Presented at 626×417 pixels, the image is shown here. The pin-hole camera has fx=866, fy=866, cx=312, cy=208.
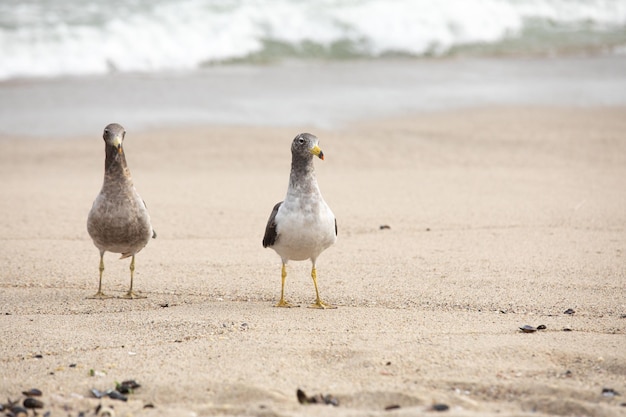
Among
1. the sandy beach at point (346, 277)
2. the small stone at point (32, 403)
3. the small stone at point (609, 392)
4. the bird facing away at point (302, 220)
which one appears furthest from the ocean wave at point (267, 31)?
the small stone at point (609, 392)

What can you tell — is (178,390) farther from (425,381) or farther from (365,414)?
(425,381)

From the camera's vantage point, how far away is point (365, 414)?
4.66 meters

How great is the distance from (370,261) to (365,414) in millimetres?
3250

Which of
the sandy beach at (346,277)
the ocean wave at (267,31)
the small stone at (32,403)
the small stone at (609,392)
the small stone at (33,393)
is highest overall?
the ocean wave at (267,31)

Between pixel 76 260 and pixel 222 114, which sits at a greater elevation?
pixel 222 114

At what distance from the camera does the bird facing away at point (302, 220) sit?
6.55 metres

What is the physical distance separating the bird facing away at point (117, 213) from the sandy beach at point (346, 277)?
1.53 ft

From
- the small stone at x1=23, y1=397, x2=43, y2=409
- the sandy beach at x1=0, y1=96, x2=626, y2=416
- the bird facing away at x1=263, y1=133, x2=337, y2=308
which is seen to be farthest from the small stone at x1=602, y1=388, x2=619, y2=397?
the small stone at x1=23, y1=397, x2=43, y2=409

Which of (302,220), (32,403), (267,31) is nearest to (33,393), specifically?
(32,403)

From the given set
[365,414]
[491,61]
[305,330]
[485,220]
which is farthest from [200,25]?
[365,414]

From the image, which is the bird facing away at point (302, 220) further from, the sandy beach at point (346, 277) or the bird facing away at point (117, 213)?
the bird facing away at point (117, 213)

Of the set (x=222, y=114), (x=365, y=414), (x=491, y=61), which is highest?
(x=491, y=61)

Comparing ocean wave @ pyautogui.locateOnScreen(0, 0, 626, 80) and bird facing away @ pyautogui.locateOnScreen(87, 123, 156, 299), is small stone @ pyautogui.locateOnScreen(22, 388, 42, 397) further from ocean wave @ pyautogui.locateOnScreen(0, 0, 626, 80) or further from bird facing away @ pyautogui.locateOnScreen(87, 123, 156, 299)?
ocean wave @ pyautogui.locateOnScreen(0, 0, 626, 80)

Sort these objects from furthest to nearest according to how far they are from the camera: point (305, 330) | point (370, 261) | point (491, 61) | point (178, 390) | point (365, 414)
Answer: point (491, 61) → point (370, 261) → point (305, 330) → point (178, 390) → point (365, 414)
